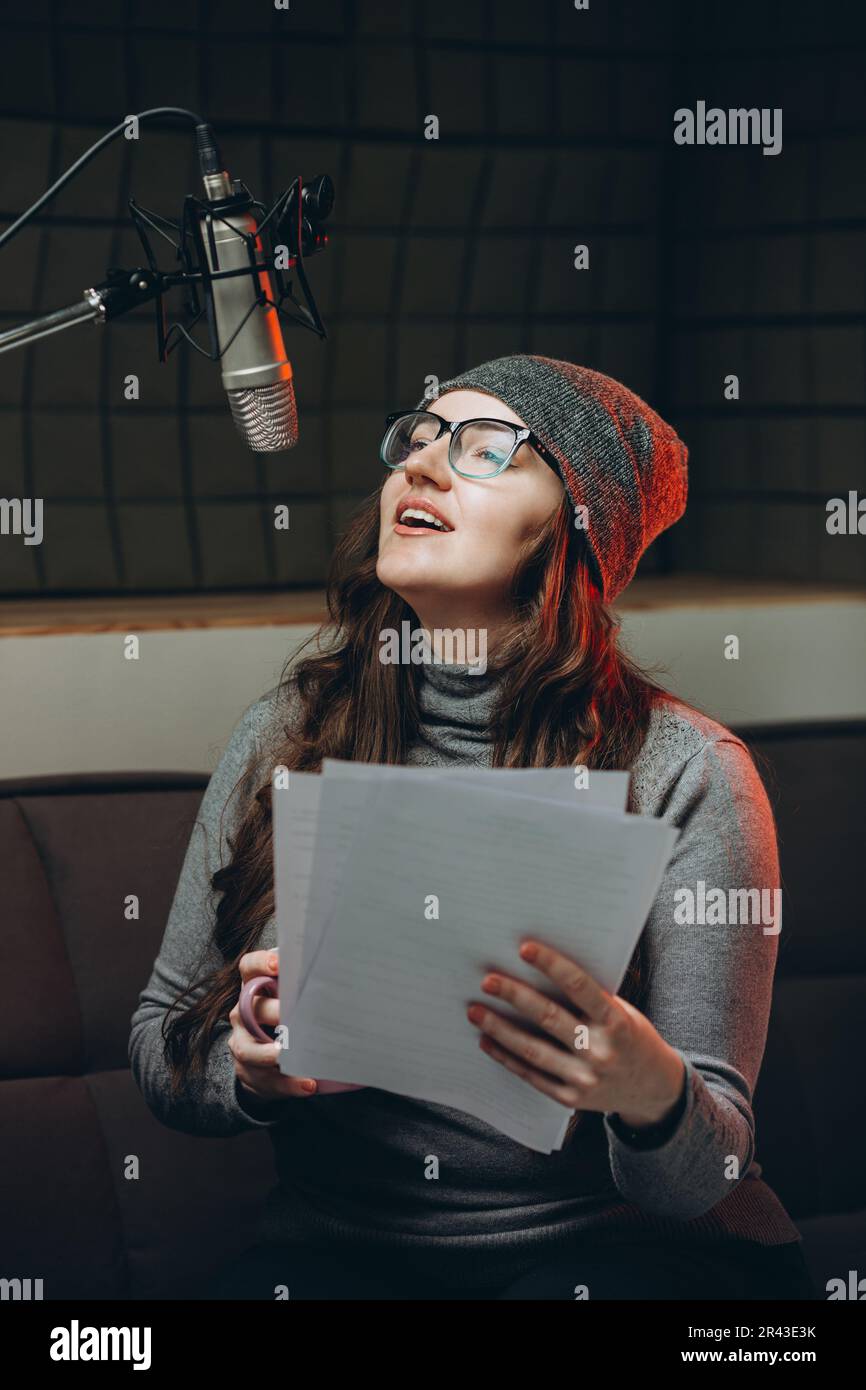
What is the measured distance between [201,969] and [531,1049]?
0.54m

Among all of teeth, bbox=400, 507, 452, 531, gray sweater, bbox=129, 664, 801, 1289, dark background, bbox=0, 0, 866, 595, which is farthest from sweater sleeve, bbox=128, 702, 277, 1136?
dark background, bbox=0, 0, 866, 595

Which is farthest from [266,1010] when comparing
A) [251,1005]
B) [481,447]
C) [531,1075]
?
[481,447]

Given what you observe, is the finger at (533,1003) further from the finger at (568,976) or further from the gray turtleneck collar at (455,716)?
the gray turtleneck collar at (455,716)

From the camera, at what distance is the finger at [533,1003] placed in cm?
102

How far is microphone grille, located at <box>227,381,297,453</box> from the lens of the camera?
1104 millimetres

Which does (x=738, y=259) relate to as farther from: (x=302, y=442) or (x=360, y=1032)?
(x=360, y=1032)

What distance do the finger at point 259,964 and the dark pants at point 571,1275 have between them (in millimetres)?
353

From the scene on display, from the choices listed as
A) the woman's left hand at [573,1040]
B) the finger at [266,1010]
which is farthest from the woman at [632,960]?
the woman's left hand at [573,1040]

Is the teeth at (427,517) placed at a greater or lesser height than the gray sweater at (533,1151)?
greater

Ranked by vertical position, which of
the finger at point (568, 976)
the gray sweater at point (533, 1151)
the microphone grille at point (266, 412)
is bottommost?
the gray sweater at point (533, 1151)

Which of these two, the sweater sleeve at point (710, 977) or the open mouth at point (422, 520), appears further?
the open mouth at point (422, 520)

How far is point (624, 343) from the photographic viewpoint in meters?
2.44

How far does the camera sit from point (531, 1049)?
3.46 feet
